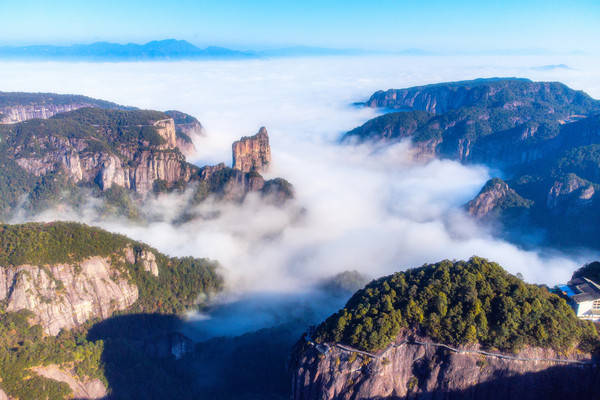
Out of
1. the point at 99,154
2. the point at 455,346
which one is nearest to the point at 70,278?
the point at 455,346

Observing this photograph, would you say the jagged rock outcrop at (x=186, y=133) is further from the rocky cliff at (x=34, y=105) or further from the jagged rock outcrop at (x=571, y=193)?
the jagged rock outcrop at (x=571, y=193)

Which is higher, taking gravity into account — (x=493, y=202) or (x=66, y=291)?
(x=493, y=202)

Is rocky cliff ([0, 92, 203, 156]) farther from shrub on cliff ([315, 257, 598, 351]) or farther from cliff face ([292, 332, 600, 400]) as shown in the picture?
cliff face ([292, 332, 600, 400])

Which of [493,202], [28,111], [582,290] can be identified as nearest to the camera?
[582,290]

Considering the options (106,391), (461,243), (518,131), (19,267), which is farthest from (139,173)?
(518,131)

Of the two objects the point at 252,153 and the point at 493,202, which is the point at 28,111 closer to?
the point at 252,153

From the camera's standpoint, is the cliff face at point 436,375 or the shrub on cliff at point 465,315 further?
the shrub on cliff at point 465,315

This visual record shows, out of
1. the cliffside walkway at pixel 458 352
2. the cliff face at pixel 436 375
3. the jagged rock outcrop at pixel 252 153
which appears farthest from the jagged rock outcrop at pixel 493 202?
the cliff face at pixel 436 375
